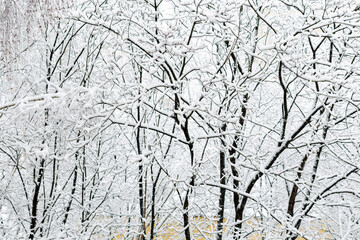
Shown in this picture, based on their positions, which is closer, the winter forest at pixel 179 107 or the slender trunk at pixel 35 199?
the winter forest at pixel 179 107

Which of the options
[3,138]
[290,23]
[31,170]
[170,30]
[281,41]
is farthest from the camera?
[31,170]

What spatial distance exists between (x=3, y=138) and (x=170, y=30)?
2.76 m

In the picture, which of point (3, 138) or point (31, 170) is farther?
point (31, 170)

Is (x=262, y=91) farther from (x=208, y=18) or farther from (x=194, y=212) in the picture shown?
(x=208, y=18)

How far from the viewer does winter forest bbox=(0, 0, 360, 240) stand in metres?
3.74

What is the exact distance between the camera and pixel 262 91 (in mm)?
8062

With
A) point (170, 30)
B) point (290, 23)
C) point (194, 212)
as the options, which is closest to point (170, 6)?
point (290, 23)

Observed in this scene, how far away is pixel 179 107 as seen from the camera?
4.48m

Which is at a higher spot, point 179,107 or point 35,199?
point 179,107

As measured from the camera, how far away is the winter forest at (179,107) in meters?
3.74


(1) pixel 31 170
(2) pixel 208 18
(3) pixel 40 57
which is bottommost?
(1) pixel 31 170

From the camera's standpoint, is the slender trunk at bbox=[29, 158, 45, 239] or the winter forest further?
the slender trunk at bbox=[29, 158, 45, 239]

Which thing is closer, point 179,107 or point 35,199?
point 179,107

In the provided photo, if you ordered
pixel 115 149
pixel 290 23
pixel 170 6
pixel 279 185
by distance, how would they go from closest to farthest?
1. pixel 290 23
2. pixel 170 6
3. pixel 115 149
4. pixel 279 185
